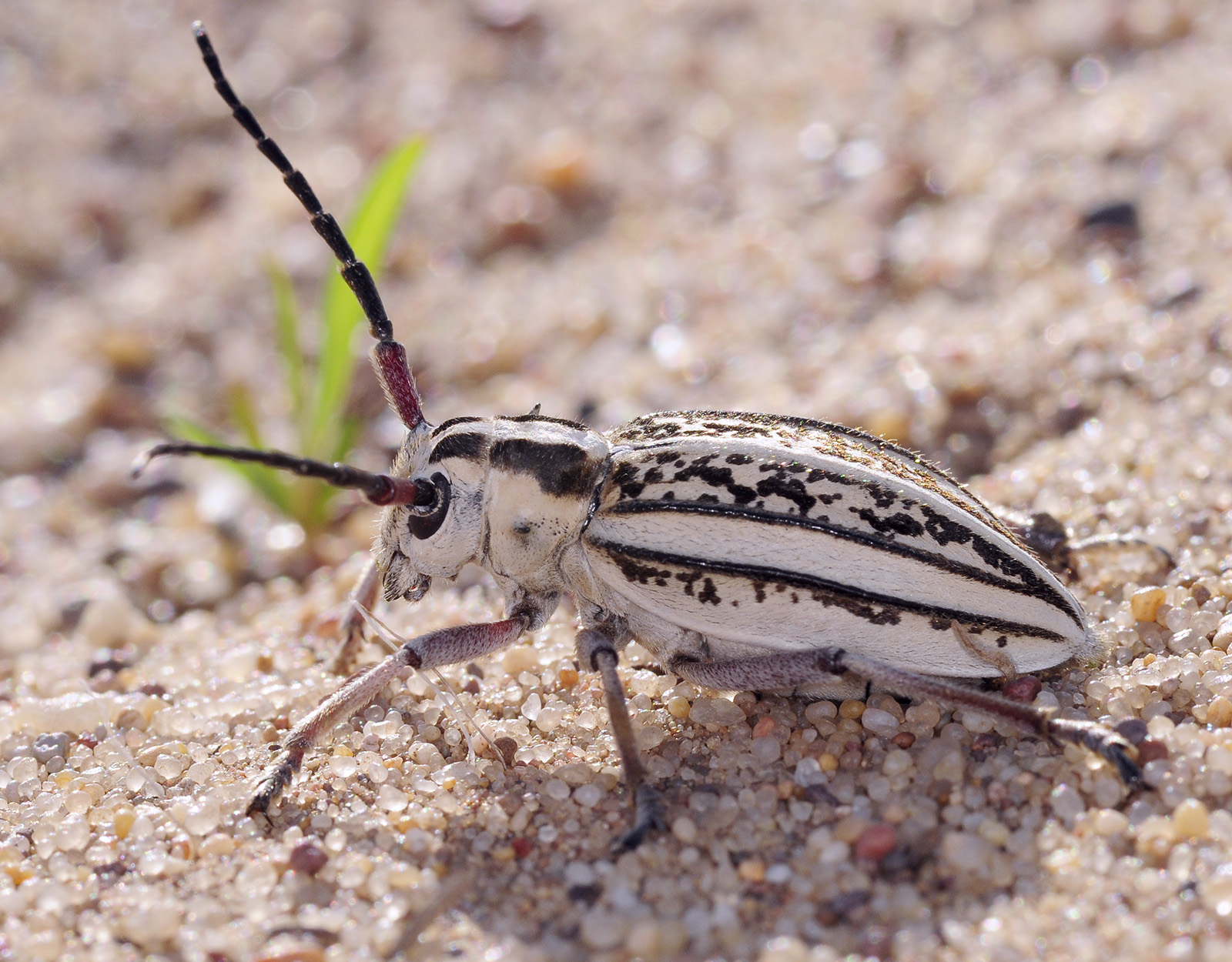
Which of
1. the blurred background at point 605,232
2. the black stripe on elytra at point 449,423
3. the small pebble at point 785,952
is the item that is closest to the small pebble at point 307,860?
the small pebble at point 785,952

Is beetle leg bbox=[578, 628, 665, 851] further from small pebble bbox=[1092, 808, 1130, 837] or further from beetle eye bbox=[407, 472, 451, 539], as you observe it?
small pebble bbox=[1092, 808, 1130, 837]

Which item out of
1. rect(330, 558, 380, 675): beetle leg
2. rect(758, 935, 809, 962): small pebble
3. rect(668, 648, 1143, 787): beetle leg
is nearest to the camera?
rect(758, 935, 809, 962): small pebble

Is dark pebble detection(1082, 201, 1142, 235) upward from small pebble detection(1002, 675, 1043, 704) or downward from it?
upward

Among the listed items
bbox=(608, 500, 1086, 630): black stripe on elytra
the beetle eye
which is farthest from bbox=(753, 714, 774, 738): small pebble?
the beetle eye

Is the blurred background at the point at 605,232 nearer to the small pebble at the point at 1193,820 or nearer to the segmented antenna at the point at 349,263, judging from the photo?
the small pebble at the point at 1193,820

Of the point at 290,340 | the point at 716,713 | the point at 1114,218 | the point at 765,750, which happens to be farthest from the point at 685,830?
the point at 1114,218

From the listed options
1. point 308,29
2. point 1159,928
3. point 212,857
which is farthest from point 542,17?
point 1159,928

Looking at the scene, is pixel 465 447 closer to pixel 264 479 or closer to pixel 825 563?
pixel 825 563
